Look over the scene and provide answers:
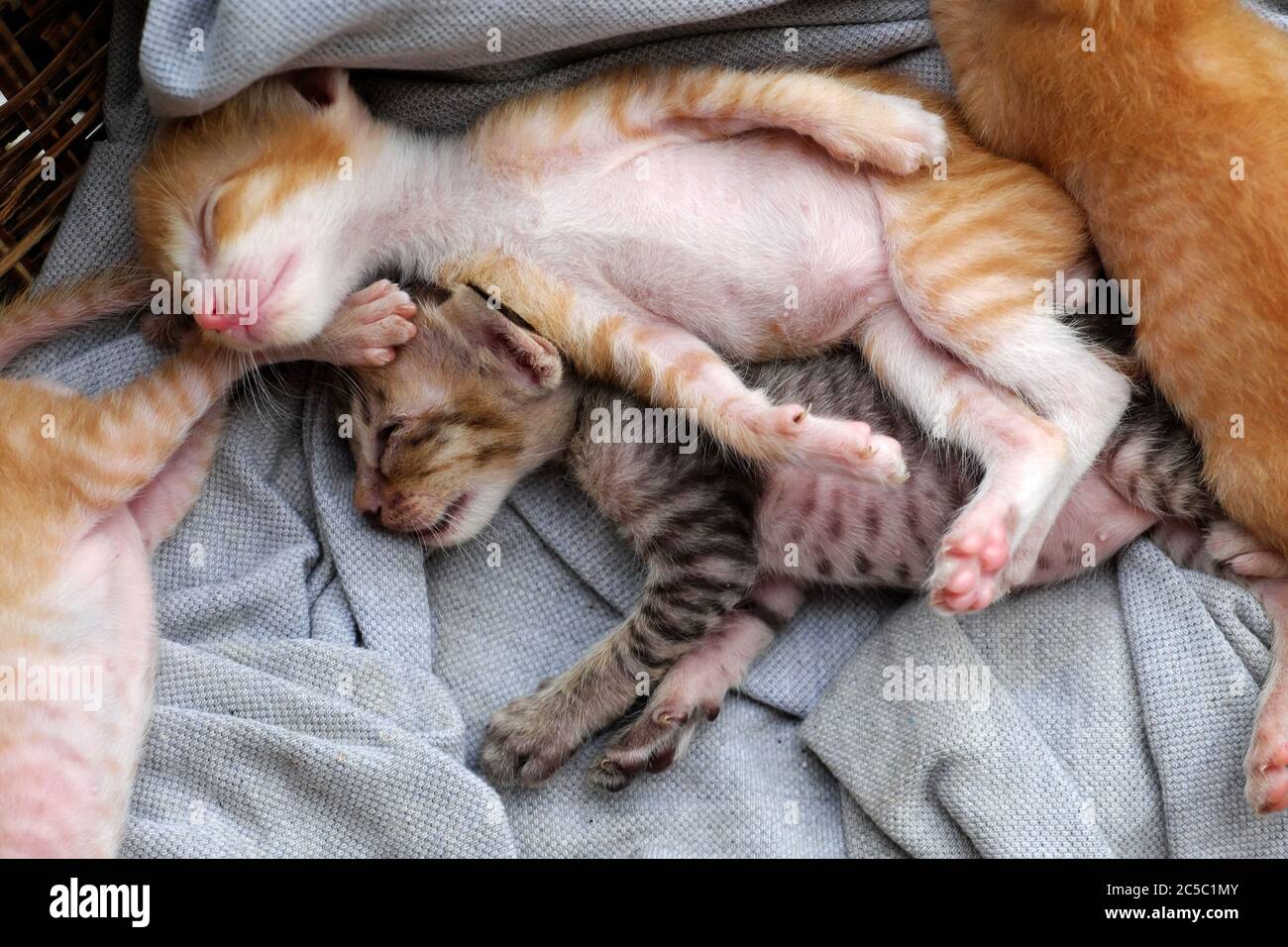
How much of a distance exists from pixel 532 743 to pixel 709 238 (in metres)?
1.02

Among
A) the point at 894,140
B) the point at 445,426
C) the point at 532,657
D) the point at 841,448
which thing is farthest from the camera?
the point at 532,657

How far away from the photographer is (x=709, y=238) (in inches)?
91.4

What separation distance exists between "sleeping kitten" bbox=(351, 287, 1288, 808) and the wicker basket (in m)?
0.78

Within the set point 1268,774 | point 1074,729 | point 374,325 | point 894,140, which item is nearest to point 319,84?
point 374,325

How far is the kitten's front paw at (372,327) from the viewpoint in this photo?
91.5 inches

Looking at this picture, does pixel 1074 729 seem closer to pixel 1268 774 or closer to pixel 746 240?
pixel 1268 774

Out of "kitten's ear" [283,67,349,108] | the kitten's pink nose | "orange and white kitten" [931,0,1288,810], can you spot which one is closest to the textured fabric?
"orange and white kitten" [931,0,1288,810]

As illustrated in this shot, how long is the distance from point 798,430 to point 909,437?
1.17ft

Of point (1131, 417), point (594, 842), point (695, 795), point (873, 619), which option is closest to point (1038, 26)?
point (1131, 417)

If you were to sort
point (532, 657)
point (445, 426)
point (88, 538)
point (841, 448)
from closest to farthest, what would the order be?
point (841, 448), point (88, 538), point (445, 426), point (532, 657)

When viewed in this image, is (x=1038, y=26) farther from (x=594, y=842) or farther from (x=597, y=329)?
(x=594, y=842)

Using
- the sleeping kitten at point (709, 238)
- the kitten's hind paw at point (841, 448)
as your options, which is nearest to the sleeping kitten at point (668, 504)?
the sleeping kitten at point (709, 238)

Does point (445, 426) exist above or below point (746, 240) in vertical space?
below

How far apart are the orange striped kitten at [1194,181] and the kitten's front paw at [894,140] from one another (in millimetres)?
178
